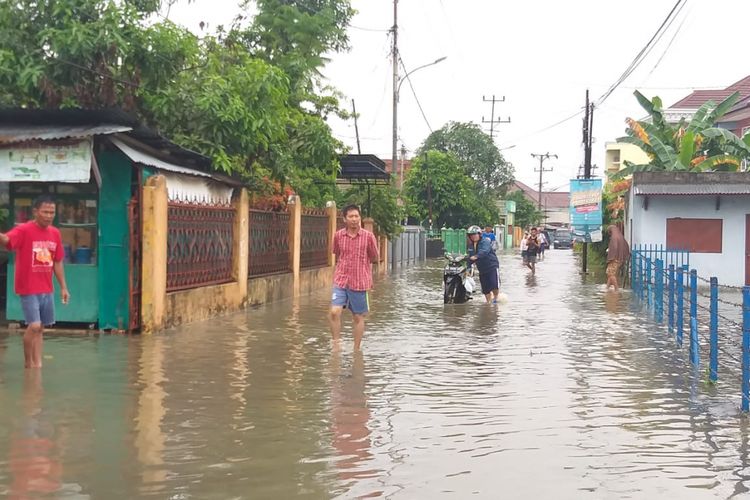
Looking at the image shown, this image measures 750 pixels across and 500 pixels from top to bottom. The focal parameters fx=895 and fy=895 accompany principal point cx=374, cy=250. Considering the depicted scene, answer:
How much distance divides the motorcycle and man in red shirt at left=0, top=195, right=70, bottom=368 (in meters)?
9.96

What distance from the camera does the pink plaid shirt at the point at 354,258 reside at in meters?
10.6

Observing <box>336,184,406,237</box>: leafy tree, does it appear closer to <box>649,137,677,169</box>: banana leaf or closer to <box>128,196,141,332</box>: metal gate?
<box>649,137,677,169</box>: banana leaf

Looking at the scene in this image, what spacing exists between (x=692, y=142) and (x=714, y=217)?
A: 9.15 feet

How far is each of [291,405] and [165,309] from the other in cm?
552

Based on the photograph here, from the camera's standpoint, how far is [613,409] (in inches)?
304

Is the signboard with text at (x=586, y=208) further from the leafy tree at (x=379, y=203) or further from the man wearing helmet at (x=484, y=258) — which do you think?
the man wearing helmet at (x=484, y=258)

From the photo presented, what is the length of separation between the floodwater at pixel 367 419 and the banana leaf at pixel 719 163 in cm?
1491

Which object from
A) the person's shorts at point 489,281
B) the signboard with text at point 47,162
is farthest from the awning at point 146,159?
the person's shorts at point 489,281

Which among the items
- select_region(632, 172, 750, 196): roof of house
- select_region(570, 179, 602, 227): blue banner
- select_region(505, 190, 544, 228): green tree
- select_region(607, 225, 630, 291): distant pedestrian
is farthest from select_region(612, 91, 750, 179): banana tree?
select_region(505, 190, 544, 228): green tree

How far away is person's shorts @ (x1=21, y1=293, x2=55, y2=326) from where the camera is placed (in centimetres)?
873

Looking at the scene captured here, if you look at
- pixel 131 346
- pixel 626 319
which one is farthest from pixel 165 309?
pixel 626 319

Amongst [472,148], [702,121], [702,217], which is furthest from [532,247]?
[472,148]

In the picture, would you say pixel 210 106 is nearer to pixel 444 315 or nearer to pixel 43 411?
pixel 444 315

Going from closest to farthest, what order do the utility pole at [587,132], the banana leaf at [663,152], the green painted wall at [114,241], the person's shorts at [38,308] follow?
the person's shorts at [38,308] → the green painted wall at [114,241] → the banana leaf at [663,152] → the utility pole at [587,132]
